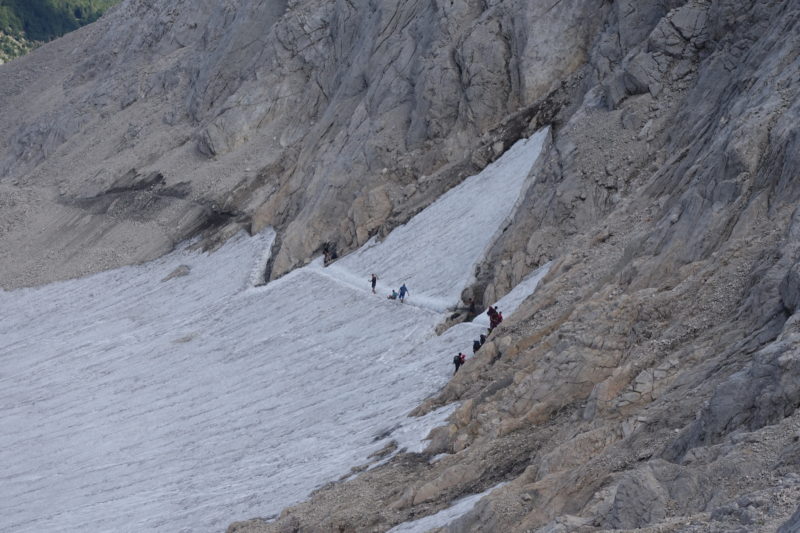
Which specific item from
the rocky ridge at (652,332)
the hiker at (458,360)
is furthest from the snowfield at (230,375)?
the rocky ridge at (652,332)

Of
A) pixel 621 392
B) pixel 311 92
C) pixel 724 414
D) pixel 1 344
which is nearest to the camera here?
pixel 724 414

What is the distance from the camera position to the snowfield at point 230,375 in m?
27.3

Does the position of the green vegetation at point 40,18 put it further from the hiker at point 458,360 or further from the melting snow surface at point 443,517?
the melting snow surface at point 443,517

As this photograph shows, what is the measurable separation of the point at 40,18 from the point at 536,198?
153m

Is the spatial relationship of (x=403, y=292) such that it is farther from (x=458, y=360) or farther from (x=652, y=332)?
(x=652, y=332)

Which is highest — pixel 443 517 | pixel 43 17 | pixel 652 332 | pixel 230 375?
pixel 43 17

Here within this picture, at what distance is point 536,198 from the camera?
34.0 meters

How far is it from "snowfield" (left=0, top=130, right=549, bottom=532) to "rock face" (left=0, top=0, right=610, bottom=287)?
3394 millimetres

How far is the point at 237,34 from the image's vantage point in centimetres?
6875

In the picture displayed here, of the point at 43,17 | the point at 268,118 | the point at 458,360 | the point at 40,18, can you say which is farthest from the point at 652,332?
the point at 43,17

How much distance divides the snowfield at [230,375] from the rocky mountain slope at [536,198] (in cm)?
226

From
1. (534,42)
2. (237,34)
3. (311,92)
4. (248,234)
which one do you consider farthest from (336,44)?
(534,42)

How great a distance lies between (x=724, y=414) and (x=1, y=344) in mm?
46025

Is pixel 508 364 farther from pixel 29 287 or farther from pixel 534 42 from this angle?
pixel 29 287
